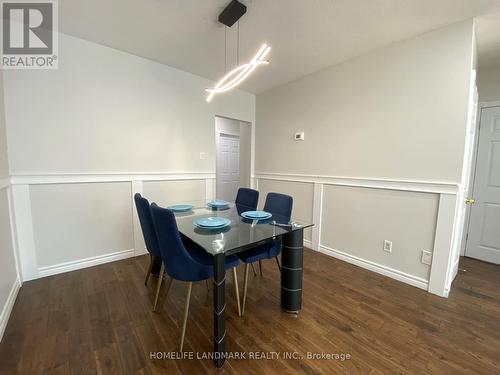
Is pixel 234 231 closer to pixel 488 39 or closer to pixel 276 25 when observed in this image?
pixel 276 25

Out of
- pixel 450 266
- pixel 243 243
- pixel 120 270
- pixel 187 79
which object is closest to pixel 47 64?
pixel 187 79

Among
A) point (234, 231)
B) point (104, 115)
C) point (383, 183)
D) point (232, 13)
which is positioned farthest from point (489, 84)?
point (104, 115)

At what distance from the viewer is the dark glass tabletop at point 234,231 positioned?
1334 millimetres

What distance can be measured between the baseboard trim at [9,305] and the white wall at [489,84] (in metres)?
5.16

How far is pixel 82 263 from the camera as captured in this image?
238 centimetres

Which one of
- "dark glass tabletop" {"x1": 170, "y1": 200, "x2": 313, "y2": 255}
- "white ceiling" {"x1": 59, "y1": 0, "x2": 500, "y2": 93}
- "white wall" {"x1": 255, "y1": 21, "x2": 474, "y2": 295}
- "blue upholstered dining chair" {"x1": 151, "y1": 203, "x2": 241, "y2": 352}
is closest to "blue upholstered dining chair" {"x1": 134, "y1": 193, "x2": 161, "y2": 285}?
"dark glass tabletop" {"x1": 170, "y1": 200, "x2": 313, "y2": 255}

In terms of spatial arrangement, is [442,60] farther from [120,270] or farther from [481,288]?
[120,270]

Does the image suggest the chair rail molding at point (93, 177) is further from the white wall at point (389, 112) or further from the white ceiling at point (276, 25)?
the white wall at point (389, 112)

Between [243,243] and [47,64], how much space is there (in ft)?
8.57

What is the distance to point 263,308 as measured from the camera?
178 centimetres

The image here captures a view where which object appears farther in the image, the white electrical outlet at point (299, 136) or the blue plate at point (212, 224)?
the white electrical outlet at point (299, 136)

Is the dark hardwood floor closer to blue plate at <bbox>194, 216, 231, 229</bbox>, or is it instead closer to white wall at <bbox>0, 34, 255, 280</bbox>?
white wall at <bbox>0, 34, 255, 280</bbox>

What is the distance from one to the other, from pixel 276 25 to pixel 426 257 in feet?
8.61

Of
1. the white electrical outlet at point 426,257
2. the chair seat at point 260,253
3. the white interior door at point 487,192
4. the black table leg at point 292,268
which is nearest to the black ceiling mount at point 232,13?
the black table leg at point 292,268
